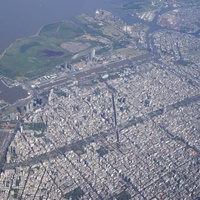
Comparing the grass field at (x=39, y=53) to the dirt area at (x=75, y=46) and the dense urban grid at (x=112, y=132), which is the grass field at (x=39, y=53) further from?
the dense urban grid at (x=112, y=132)

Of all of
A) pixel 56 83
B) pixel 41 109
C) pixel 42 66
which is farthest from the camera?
pixel 42 66

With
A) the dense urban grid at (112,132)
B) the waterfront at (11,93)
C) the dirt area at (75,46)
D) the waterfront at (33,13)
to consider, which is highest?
the waterfront at (33,13)

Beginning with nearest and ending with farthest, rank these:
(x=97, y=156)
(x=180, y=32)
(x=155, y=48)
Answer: (x=97, y=156) < (x=155, y=48) < (x=180, y=32)

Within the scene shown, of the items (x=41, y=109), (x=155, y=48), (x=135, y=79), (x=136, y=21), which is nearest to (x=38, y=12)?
(x=136, y=21)

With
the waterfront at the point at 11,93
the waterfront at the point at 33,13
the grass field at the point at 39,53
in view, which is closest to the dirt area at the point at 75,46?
the grass field at the point at 39,53

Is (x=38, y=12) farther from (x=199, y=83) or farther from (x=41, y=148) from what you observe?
(x=41, y=148)

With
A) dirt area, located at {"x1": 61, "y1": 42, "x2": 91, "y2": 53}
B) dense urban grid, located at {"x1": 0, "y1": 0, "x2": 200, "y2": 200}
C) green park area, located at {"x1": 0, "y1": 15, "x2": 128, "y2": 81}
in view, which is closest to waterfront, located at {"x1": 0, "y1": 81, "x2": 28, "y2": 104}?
dense urban grid, located at {"x1": 0, "y1": 0, "x2": 200, "y2": 200}

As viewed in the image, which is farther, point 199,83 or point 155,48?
point 155,48

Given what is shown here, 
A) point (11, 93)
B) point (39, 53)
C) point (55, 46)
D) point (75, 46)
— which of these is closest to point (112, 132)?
point (11, 93)
